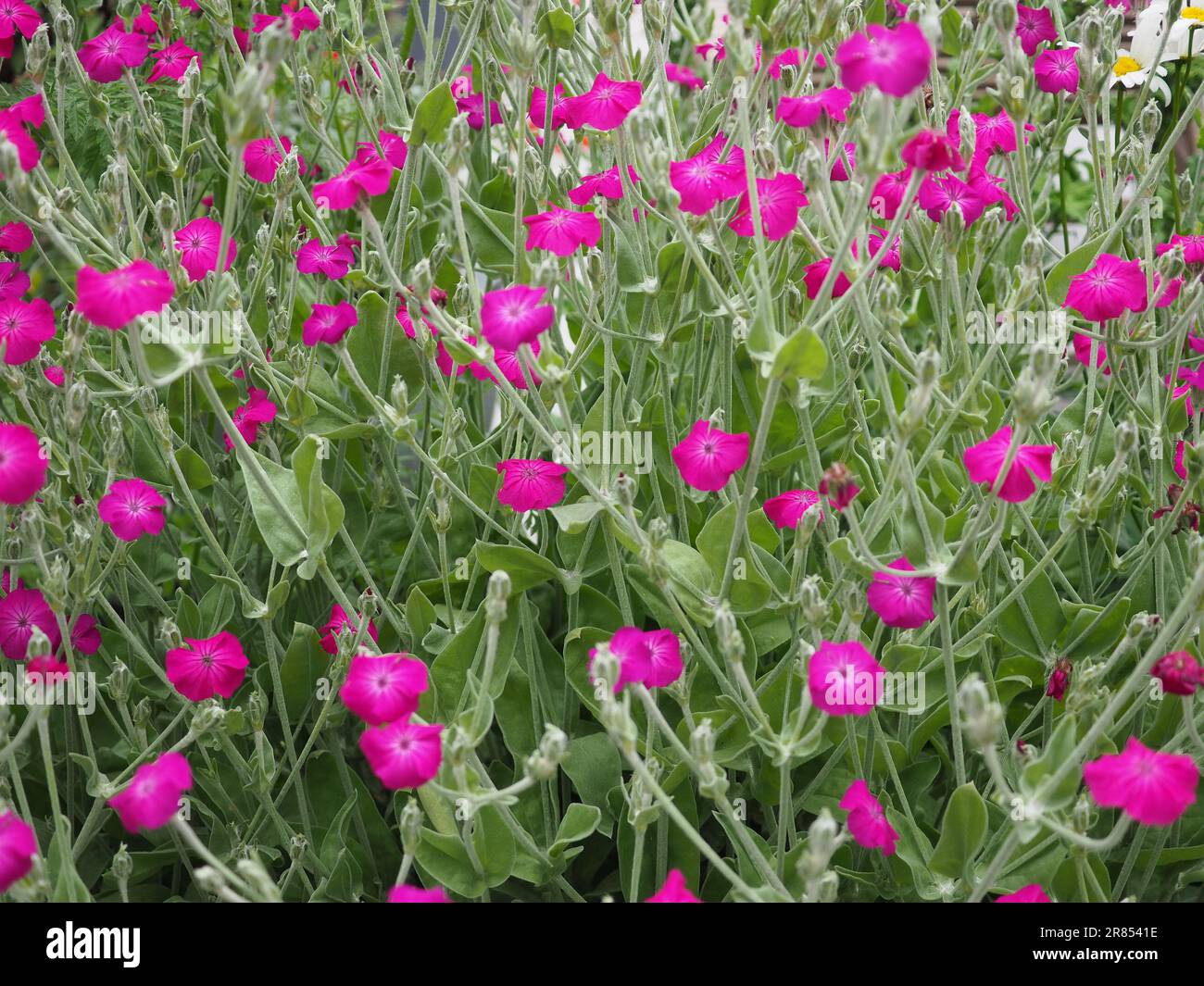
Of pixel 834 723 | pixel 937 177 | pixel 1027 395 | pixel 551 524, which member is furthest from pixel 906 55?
pixel 551 524

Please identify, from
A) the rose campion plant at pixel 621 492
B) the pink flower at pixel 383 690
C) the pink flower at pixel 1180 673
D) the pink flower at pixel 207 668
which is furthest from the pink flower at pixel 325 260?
the pink flower at pixel 1180 673

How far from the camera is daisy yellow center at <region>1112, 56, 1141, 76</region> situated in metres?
1.14

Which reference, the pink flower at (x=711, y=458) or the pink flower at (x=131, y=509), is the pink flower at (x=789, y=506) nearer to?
the pink flower at (x=711, y=458)

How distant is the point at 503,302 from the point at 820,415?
42cm

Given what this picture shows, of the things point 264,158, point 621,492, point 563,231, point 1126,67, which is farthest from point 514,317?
point 1126,67

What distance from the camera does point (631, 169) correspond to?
1055 mm

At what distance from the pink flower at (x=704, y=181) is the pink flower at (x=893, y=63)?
18 centimetres

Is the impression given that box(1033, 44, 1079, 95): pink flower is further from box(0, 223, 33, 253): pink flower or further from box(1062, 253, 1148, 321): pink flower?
box(0, 223, 33, 253): pink flower

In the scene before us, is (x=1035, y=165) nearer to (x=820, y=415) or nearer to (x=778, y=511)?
(x=820, y=415)

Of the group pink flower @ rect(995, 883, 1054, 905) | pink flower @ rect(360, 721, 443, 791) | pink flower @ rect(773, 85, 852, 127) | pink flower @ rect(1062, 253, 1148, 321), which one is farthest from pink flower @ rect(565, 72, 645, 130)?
pink flower @ rect(995, 883, 1054, 905)

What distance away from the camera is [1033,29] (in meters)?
0.99

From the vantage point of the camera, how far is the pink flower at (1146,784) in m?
0.56

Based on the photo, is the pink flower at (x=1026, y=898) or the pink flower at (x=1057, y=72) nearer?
the pink flower at (x=1026, y=898)

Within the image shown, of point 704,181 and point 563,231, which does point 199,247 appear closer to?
point 563,231
